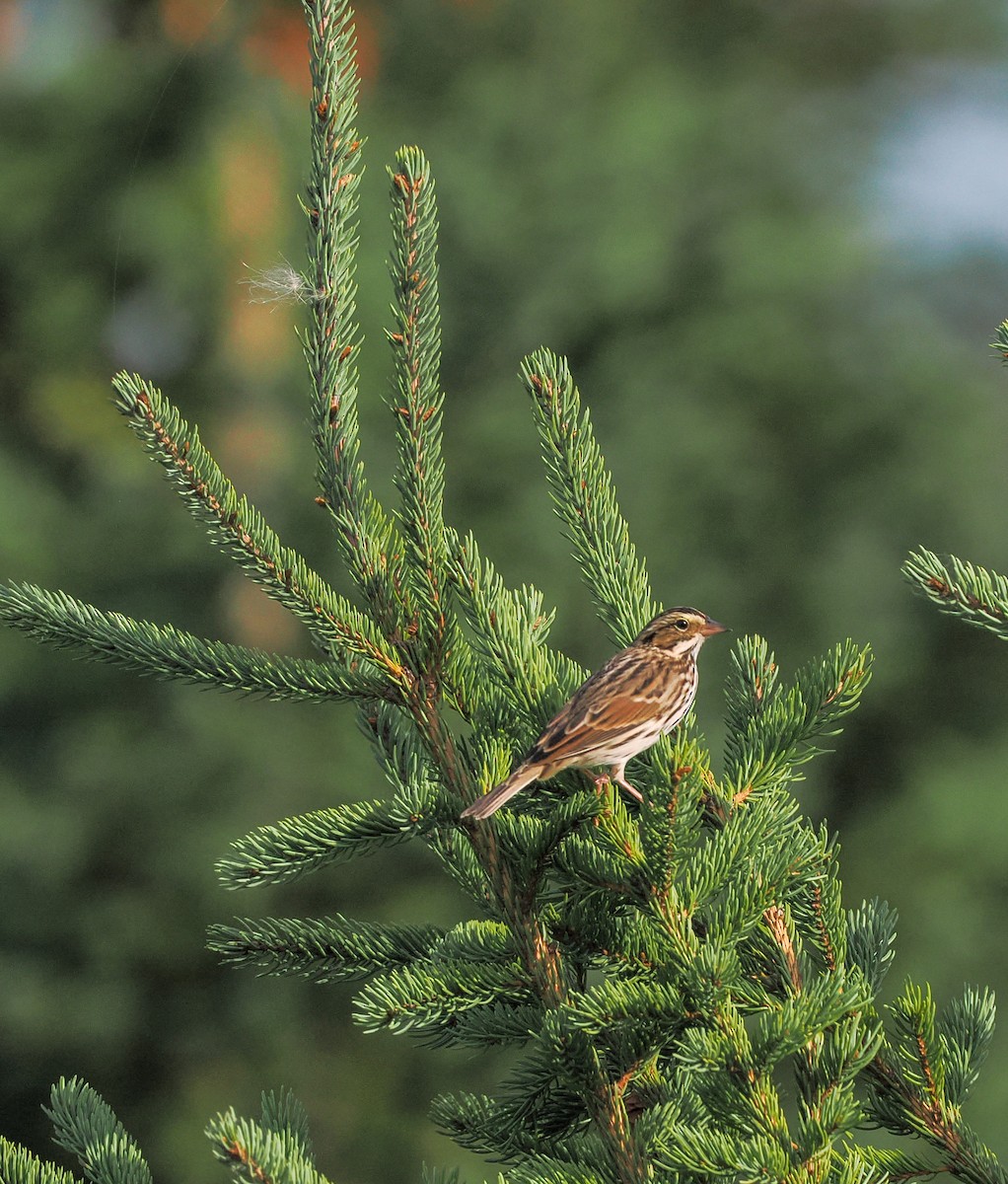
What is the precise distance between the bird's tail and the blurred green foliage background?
609 cm

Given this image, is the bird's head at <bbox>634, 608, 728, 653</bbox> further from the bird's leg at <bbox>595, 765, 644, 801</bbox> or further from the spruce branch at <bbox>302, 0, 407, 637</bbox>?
the spruce branch at <bbox>302, 0, 407, 637</bbox>

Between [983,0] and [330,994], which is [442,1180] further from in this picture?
[983,0]

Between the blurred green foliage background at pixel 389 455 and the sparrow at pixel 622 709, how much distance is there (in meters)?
5.24

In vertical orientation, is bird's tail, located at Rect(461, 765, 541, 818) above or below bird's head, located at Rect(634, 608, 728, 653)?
above

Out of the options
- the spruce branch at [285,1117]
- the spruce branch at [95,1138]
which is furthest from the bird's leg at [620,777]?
the spruce branch at [95,1138]

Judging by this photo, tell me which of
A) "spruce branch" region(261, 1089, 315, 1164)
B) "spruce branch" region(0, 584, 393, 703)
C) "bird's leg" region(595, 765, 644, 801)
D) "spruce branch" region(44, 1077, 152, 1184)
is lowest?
"spruce branch" region(44, 1077, 152, 1184)

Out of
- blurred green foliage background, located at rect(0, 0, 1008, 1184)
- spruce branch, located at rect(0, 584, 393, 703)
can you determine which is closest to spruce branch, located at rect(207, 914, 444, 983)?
spruce branch, located at rect(0, 584, 393, 703)

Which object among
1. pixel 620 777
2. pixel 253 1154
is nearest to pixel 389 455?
pixel 620 777

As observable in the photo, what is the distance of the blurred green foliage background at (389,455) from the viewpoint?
855cm

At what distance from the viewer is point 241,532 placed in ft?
5.98

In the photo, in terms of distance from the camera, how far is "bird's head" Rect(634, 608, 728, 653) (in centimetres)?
256

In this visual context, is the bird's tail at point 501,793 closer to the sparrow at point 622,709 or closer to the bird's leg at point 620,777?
the sparrow at point 622,709

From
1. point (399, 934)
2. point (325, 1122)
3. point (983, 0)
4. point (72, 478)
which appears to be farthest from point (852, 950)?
point (983, 0)

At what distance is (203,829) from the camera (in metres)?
8.48
